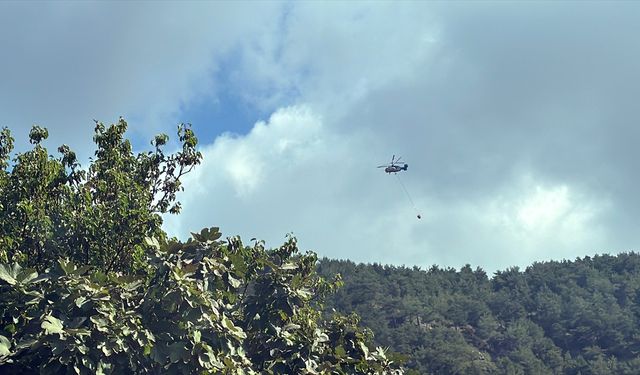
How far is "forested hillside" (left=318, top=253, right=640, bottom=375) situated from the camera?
339ft

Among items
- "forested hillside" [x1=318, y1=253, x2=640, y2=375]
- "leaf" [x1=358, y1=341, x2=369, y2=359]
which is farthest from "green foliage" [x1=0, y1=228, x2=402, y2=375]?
"forested hillside" [x1=318, y1=253, x2=640, y2=375]

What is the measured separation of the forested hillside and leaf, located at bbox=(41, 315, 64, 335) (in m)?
81.4

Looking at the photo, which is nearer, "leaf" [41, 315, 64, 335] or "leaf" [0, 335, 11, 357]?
"leaf" [41, 315, 64, 335]

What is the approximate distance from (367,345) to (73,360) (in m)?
8.80

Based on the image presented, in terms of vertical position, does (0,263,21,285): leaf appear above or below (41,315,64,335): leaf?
above

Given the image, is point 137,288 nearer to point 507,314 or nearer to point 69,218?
point 69,218

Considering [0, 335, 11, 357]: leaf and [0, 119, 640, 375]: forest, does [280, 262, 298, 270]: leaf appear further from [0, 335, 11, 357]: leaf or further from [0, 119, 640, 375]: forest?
[0, 335, 11, 357]: leaf

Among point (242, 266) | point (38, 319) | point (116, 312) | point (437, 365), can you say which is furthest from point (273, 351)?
point (437, 365)

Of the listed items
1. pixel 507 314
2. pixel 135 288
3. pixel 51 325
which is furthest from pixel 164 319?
pixel 507 314

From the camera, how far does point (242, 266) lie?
66.6 feet

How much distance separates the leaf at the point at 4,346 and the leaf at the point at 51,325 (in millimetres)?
754

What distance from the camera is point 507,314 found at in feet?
406

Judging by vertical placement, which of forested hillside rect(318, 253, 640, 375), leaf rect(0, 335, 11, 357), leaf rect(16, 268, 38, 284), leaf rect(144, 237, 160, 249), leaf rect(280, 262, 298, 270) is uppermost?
forested hillside rect(318, 253, 640, 375)

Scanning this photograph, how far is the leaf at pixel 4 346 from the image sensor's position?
16.4 m
